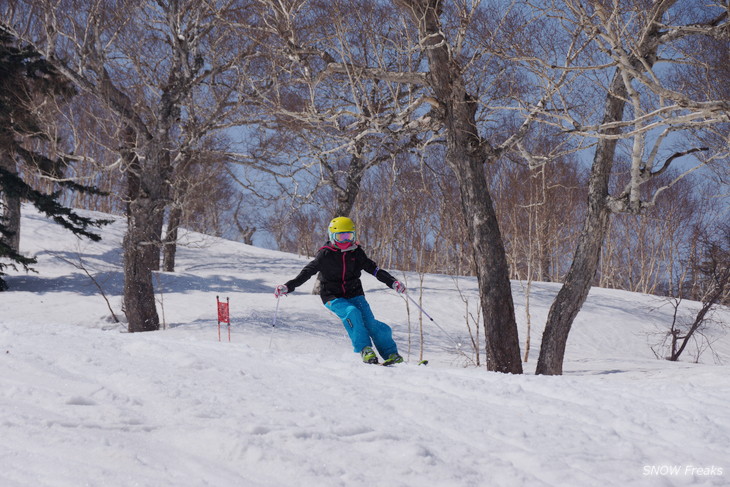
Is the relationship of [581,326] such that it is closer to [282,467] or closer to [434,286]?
[434,286]

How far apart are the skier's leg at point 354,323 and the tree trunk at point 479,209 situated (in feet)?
6.70

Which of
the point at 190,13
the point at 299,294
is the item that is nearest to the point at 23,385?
the point at 190,13

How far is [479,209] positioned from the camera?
738cm

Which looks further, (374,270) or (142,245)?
(142,245)

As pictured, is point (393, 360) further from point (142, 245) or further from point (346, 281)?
point (142, 245)

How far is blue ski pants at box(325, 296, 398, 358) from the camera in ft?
19.6

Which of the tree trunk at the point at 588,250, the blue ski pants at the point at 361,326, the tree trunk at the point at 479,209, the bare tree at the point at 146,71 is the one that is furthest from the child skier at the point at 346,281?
the bare tree at the point at 146,71

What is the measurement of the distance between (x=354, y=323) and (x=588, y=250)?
156 inches

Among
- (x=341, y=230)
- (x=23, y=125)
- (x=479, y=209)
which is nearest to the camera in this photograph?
(x=341, y=230)

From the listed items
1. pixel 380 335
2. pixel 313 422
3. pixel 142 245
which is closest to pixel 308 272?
pixel 380 335

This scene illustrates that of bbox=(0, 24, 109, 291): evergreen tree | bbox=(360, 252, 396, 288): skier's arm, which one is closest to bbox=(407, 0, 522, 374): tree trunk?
bbox=(360, 252, 396, 288): skier's arm

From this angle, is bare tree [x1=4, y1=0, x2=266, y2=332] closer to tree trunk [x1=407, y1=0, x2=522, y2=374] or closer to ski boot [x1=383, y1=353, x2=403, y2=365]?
tree trunk [x1=407, y1=0, x2=522, y2=374]

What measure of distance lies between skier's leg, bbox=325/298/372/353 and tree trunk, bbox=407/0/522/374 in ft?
6.70

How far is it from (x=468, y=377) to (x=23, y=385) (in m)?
2.97
